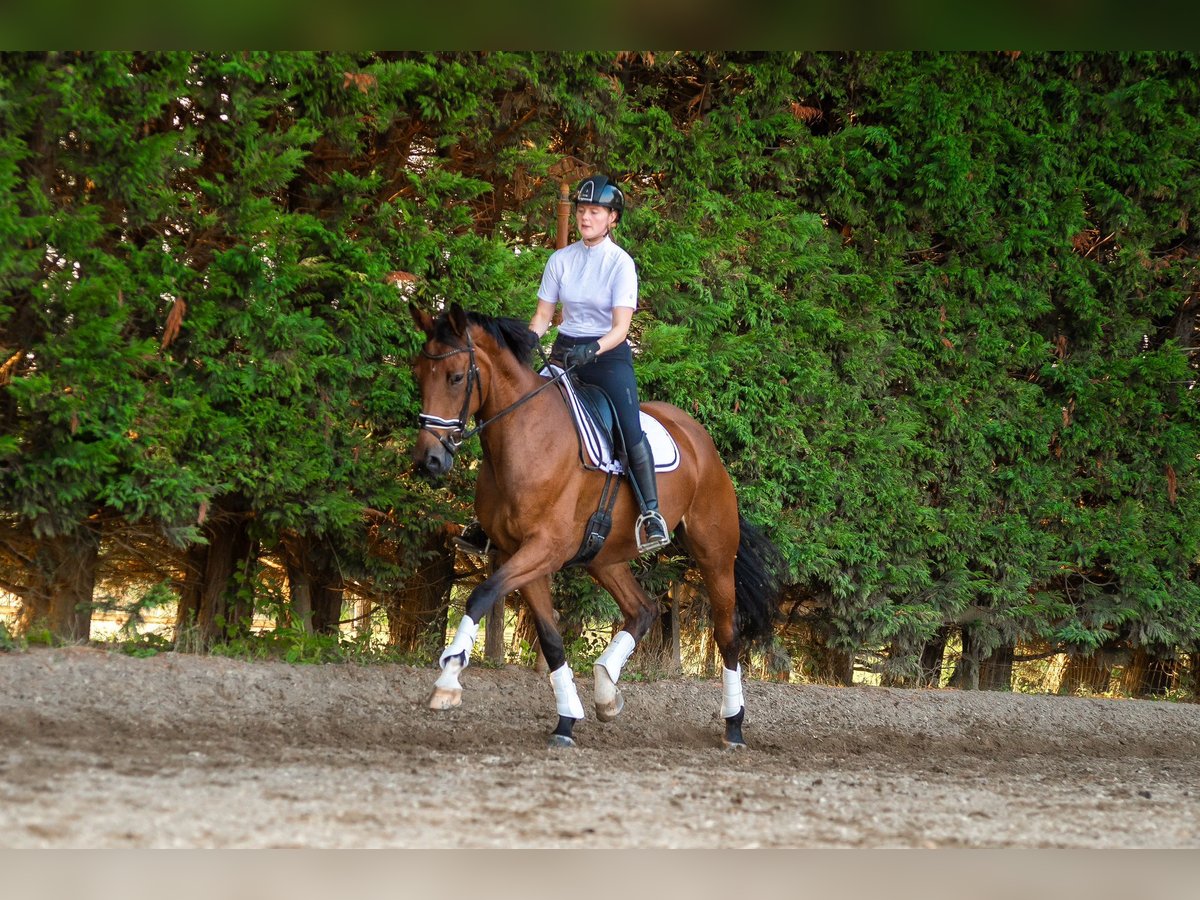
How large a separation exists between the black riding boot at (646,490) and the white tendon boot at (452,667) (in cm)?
136

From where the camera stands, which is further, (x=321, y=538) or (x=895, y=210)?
(x=895, y=210)

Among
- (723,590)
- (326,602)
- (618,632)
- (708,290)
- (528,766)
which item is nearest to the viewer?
(528,766)

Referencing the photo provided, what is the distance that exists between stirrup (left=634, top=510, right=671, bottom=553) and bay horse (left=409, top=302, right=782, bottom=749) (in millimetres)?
123

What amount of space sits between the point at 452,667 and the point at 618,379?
1968 mm

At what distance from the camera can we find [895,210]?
8609mm

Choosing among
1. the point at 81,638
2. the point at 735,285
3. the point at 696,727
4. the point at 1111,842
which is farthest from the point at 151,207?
the point at 1111,842

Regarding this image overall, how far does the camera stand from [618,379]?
645 cm

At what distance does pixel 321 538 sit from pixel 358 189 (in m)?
2.12

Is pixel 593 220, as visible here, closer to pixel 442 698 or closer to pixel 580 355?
pixel 580 355

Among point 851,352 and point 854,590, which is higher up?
point 851,352

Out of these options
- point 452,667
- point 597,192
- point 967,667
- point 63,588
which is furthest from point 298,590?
point 967,667

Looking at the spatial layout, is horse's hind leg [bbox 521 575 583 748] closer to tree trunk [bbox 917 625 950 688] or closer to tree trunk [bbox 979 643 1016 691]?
tree trunk [bbox 917 625 950 688]
